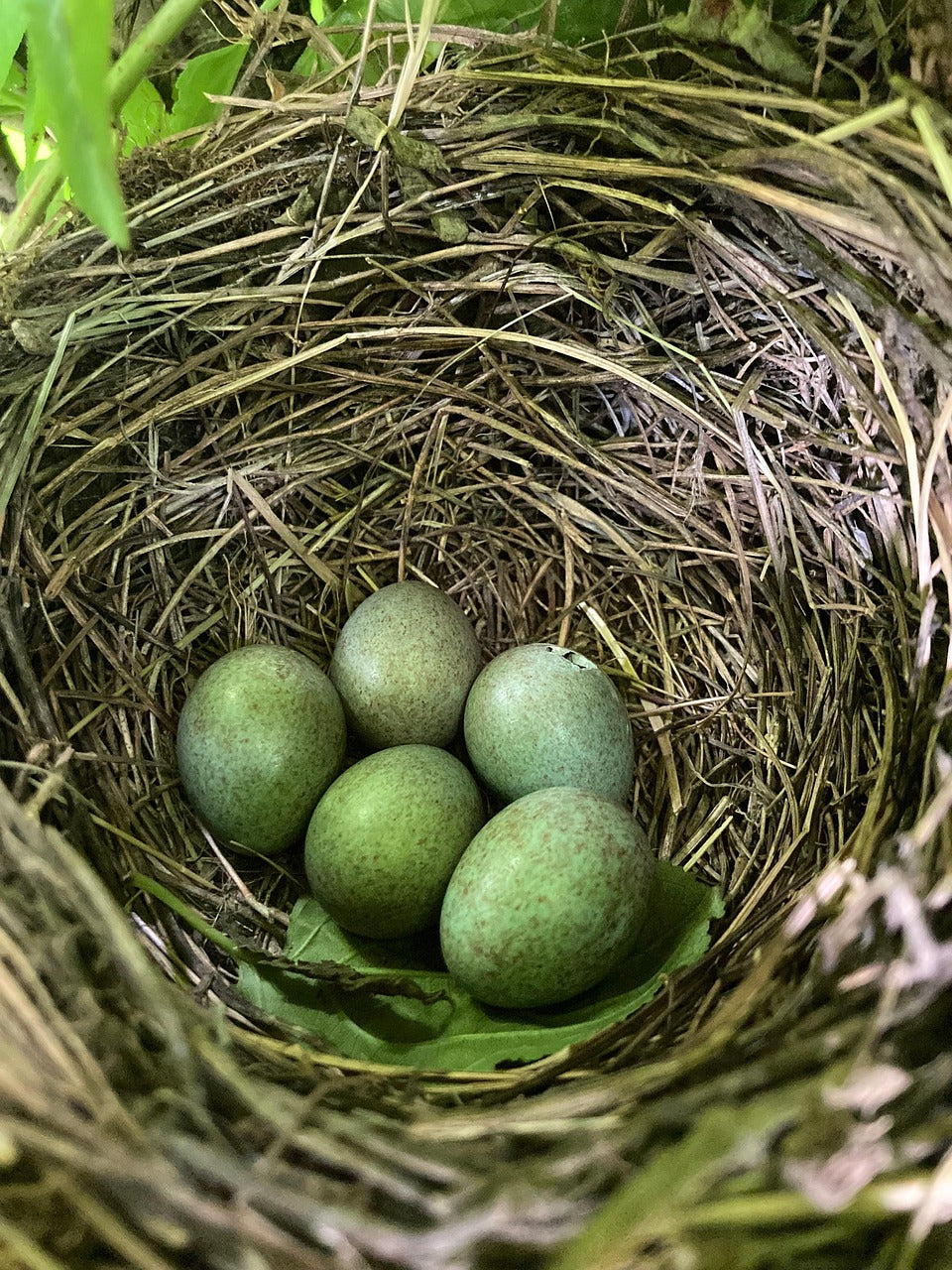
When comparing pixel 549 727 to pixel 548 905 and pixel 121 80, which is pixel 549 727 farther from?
pixel 121 80

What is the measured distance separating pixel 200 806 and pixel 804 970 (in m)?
0.80

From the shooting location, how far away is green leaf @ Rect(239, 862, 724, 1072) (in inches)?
41.6

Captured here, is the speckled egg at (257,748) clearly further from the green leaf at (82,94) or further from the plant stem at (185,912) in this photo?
the green leaf at (82,94)

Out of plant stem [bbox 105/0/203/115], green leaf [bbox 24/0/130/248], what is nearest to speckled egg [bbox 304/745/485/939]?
green leaf [bbox 24/0/130/248]

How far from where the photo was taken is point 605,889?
1.03m

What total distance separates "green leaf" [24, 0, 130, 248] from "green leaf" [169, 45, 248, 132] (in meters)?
0.75

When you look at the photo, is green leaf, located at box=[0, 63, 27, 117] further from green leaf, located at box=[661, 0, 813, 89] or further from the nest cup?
green leaf, located at box=[661, 0, 813, 89]

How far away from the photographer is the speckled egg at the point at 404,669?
135cm

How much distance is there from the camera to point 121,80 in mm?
1081

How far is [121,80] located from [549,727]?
3.10ft

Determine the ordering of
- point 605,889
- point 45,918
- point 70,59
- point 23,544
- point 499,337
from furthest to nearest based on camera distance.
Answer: point 499,337
point 23,544
point 605,889
point 45,918
point 70,59

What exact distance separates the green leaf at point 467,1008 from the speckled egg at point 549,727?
17 cm

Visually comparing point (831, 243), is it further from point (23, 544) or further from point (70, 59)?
point (23, 544)

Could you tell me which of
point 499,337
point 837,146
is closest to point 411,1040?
point 499,337
